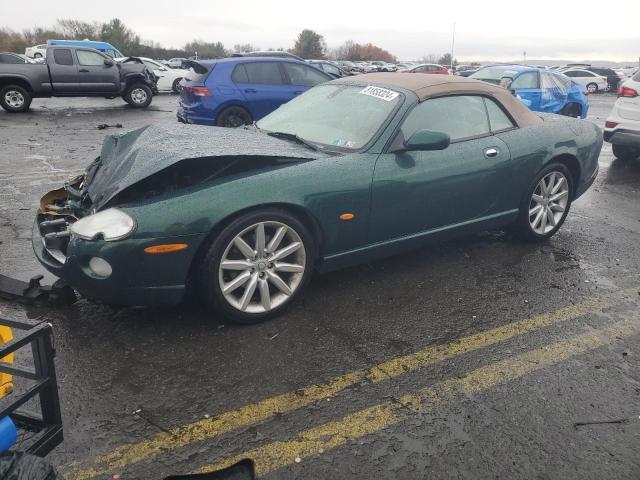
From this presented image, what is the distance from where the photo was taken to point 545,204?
4711 mm

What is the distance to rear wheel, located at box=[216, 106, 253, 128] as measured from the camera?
943 cm

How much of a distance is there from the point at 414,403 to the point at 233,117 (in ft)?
25.9

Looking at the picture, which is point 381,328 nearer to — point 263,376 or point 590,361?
point 263,376

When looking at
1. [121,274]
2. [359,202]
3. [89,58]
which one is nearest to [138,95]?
[89,58]

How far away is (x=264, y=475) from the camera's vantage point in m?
2.15

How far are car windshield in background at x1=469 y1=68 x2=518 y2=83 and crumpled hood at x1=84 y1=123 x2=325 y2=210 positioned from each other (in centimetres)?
976

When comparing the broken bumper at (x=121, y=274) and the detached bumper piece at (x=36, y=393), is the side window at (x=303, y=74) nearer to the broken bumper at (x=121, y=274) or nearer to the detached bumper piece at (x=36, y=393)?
the broken bumper at (x=121, y=274)

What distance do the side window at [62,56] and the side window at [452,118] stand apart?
43.6 ft

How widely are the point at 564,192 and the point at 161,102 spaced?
1633cm

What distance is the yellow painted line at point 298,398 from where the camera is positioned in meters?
2.22

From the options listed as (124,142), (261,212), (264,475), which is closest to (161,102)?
(124,142)

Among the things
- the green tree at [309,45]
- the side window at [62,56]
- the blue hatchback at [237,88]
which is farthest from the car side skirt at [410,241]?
the green tree at [309,45]

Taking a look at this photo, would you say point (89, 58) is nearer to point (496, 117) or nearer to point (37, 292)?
point (37, 292)

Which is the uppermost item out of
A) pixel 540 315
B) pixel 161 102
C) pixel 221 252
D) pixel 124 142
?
pixel 124 142
